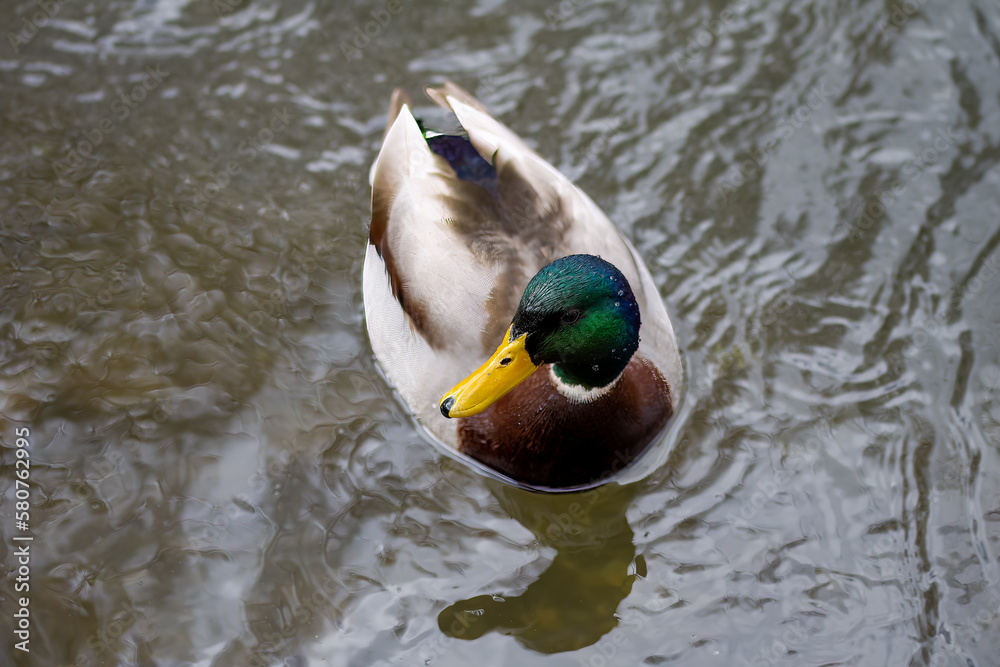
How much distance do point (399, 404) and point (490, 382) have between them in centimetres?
92

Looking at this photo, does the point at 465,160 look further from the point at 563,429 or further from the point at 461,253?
the point at 563,429

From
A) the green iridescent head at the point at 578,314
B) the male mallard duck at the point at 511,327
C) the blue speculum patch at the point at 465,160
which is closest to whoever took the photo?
the green iridescent head at the point at 578,314

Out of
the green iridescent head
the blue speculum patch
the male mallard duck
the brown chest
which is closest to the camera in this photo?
the green iridescent head

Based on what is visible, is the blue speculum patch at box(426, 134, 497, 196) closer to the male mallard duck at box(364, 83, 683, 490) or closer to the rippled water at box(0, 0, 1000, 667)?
the male mallard duck at box(364, 83, 683, 490)

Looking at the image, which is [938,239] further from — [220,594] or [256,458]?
[220,594]

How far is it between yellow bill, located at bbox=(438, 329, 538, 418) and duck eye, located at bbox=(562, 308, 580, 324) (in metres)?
0.18

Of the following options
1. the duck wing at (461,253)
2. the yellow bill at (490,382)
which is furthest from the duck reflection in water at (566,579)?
the yellow bill at (490,382)

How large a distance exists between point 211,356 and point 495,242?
61.2 inches

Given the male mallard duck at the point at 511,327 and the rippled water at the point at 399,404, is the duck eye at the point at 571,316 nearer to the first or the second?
the male mallard duck at the point at 511,327

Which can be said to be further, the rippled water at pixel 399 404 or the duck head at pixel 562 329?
the rippled water at pixel 399 404

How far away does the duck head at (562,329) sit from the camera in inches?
136

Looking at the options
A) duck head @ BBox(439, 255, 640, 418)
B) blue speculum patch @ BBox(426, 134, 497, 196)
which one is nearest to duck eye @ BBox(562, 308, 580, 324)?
duck head @ BBox(439, 255, 640, 418)

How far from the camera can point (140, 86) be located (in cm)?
554

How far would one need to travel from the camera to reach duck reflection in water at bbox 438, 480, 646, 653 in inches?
142
